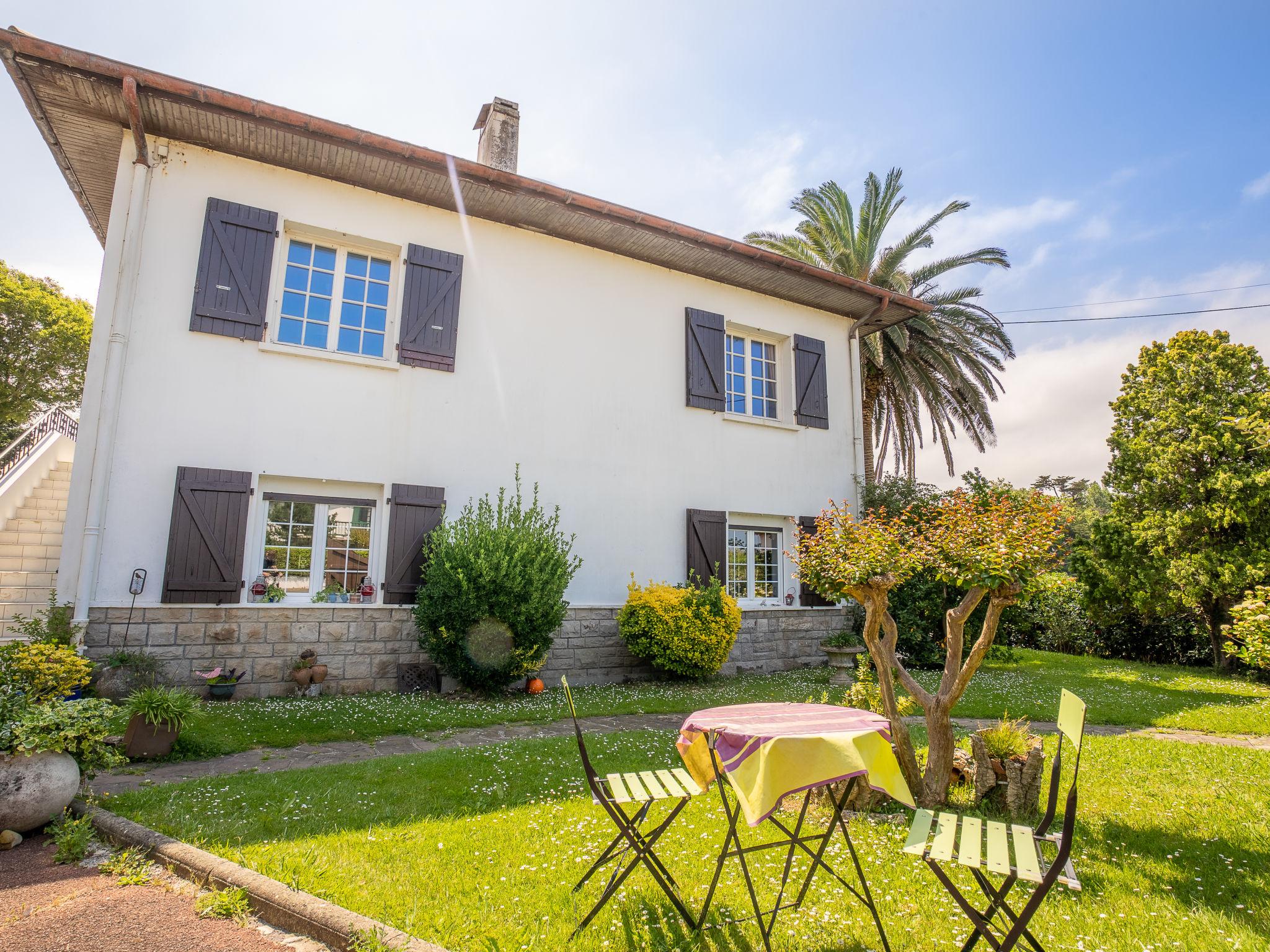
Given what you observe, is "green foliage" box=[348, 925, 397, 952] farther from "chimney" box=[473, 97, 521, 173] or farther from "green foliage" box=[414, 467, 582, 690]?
"chimney" box=[473, 97, 521, 173]

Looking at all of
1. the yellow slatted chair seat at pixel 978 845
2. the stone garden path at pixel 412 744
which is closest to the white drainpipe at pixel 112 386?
the stone garden path at pixel 412 744

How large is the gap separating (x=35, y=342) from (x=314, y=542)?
18603mm

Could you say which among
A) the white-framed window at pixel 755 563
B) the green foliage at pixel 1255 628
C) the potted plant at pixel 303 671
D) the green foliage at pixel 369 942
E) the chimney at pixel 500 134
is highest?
the chimney at pixel 500 134

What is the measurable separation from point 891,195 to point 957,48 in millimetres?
9108

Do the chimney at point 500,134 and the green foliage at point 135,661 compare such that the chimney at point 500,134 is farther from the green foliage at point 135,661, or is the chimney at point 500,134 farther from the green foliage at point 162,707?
the green foliage at point 162,707

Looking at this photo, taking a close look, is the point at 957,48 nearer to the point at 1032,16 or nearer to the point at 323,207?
the point at 1032,16

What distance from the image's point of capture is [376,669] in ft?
25.7

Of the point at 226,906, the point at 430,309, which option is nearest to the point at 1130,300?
the point at 430,309

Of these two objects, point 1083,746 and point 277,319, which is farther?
point 277,319

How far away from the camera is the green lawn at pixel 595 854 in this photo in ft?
8.57

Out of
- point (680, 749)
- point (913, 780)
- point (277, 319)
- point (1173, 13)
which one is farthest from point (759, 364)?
point (680, 749)

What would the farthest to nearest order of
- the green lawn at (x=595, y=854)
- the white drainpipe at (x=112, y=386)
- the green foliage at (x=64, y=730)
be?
the white drainpipe at (x=112, y=386) → the green foliage at (x=64, y=730) → the green lawn at (x=595, y=854)

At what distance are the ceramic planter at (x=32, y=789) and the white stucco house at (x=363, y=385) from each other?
12.3ft

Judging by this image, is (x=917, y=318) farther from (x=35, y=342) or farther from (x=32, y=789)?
(x=35, y=342)
